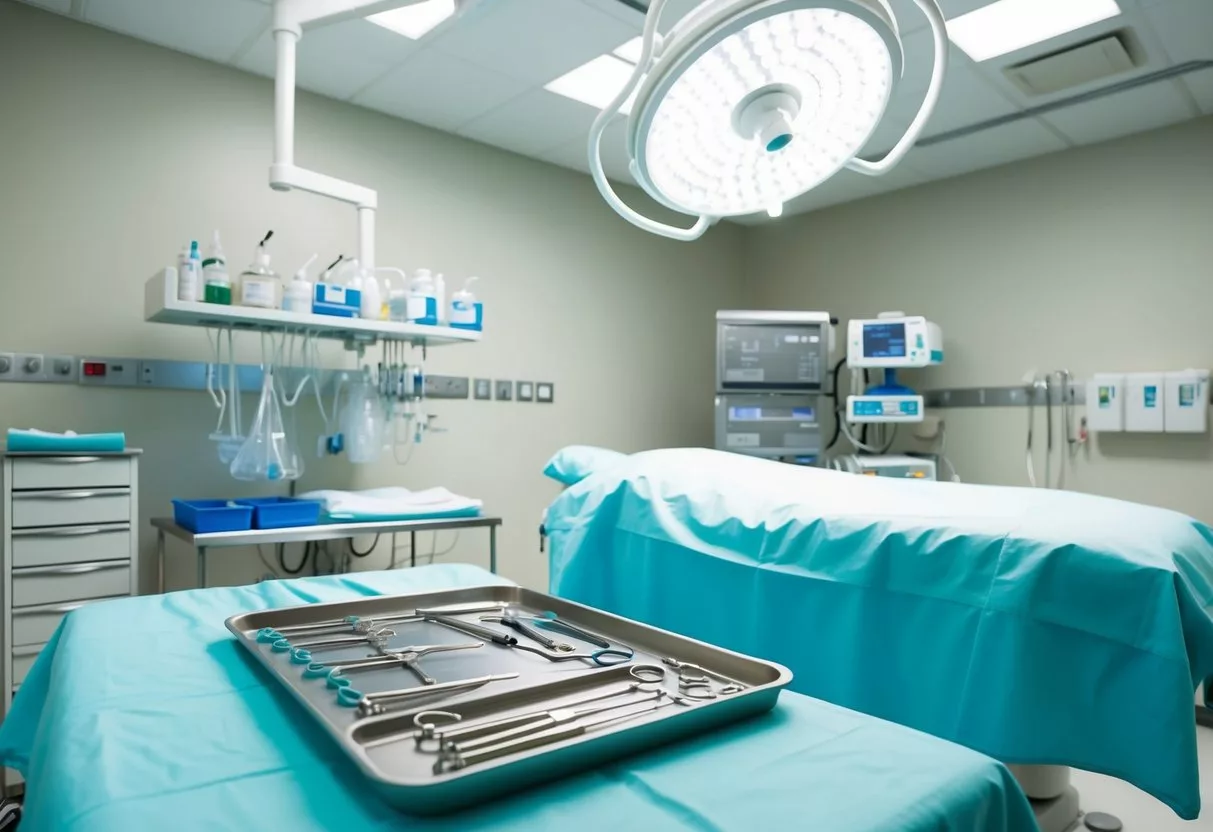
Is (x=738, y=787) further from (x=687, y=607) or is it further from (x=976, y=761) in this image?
(x=687, y=607)

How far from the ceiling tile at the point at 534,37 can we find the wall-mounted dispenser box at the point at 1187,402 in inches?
102

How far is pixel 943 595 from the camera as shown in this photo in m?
1.53

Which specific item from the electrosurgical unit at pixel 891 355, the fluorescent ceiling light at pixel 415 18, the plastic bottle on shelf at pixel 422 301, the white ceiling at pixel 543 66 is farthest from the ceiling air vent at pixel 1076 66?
the plastic bottle on shelf at pixel 422 301

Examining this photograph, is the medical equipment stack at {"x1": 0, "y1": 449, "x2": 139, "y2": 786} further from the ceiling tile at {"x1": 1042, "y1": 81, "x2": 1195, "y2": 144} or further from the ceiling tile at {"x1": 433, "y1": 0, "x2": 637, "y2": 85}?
the ceiling tile at {"x1": 1042, "y1": 81, "x2": 1195, "y2": 144}

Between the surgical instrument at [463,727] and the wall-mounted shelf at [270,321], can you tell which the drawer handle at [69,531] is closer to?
the wall-mounted shelf at [270,321]

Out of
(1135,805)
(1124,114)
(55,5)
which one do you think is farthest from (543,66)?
(1135,805)

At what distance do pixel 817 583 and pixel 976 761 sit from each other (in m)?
1.04

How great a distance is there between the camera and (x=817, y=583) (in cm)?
170

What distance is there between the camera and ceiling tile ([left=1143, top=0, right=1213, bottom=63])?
252 cm

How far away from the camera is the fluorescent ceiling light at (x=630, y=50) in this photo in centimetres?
281

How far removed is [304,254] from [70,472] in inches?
50.9

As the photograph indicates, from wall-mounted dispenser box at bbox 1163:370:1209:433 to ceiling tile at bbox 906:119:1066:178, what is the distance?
47.2 inches

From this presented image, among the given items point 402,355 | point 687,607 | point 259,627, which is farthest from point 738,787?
point 402,355

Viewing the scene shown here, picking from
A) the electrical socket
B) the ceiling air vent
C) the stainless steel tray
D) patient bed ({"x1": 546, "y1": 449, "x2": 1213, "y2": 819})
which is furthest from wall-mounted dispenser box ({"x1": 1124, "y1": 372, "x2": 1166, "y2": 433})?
the electrical socket
